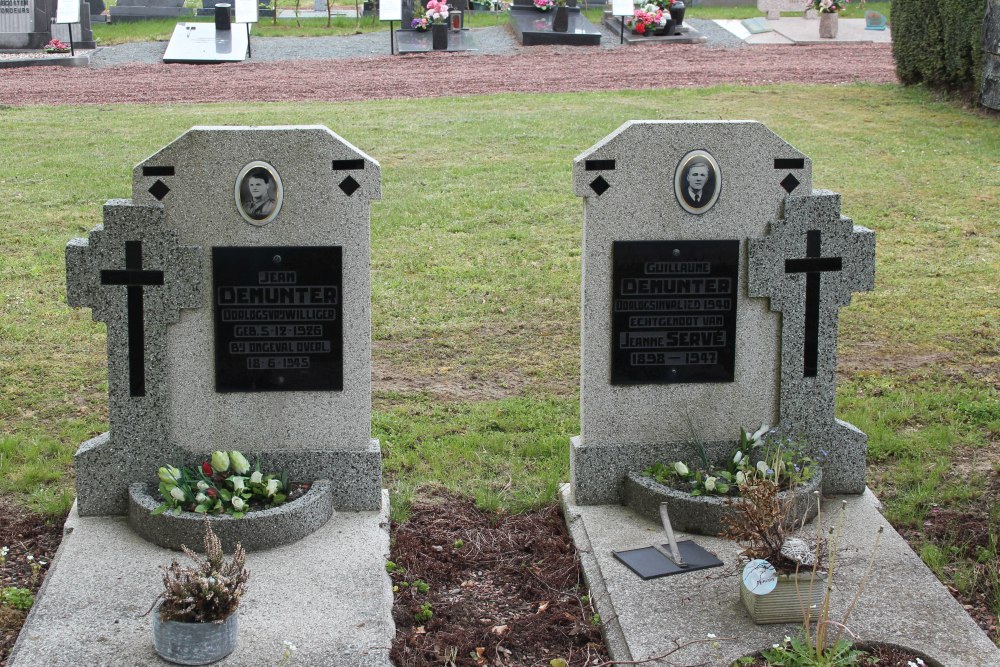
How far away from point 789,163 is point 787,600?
2347 mm

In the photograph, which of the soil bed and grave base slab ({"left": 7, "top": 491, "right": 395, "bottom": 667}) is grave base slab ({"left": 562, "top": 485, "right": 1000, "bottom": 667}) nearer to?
the soil bed

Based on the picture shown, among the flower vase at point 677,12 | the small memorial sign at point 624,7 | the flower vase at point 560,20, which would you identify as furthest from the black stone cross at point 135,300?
the flower vase at point 677,12

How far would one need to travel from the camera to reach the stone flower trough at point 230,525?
18.6 ft

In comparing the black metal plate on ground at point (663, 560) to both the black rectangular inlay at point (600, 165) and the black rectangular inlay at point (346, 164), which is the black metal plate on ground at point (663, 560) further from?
the black rectangular inlay at point (346, 164)

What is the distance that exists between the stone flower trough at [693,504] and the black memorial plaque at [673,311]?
1.93 feet

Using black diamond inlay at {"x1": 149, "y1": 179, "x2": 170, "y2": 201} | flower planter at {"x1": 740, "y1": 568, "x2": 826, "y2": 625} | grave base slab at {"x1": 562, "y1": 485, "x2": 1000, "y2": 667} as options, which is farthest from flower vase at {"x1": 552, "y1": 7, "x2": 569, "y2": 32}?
flower planter at {"x1": 740, "y1": 568, "x2": 826, "y2": 625}

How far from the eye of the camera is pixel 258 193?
5918 millimetres

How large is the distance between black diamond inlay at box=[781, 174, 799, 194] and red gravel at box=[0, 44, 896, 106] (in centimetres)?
1444

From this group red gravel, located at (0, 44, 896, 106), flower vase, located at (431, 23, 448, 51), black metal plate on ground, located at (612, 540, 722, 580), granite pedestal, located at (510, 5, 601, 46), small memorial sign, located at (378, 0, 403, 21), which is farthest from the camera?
granite pedestal, located at (510, 5, 601, 46)

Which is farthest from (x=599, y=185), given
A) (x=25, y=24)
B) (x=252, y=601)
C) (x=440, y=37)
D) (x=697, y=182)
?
(x=25, y=24)

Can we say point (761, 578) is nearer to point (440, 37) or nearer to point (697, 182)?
point (697, 182)

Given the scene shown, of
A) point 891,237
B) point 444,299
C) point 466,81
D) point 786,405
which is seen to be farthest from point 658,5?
point 786,405

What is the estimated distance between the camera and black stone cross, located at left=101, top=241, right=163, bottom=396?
590cm

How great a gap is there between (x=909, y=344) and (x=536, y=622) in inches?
190
